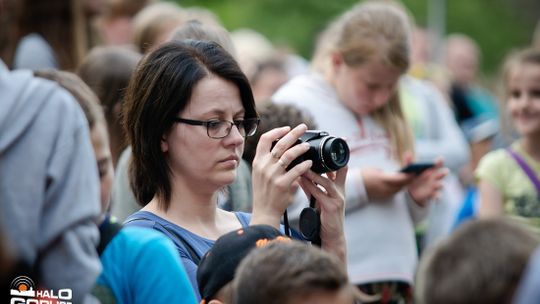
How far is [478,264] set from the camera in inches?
91.0

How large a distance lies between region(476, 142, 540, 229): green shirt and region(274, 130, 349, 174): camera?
2.24 meters

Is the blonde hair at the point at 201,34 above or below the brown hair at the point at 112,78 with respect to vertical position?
above

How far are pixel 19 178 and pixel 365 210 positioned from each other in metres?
2.73

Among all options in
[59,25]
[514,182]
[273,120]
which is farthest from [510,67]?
[59,25]

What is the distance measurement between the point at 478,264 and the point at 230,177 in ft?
4.23

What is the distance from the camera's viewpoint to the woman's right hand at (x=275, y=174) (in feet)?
10.6

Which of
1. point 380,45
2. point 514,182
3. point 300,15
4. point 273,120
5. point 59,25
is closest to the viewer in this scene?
point 273,120

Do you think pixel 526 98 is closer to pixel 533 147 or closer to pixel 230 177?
pixel 533 147

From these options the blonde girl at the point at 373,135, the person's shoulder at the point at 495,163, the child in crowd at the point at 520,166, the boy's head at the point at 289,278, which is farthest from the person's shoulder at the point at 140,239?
the person's shoulder at the point at 495,163

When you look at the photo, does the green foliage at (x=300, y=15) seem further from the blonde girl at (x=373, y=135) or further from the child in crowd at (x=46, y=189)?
the child in crowd at (x=46, y=189)

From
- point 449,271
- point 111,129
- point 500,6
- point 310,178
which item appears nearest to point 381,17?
point 111,129

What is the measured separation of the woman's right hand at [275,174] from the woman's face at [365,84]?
1656 millimetres

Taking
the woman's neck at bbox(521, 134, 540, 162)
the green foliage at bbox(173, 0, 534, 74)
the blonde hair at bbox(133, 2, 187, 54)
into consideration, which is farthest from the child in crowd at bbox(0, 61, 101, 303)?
the green foliage at bbox(173, 0, 534, 74)

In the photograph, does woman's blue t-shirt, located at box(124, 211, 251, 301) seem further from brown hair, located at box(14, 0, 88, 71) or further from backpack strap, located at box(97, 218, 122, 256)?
brown hair, located at box(14, 0, 88, 71)
